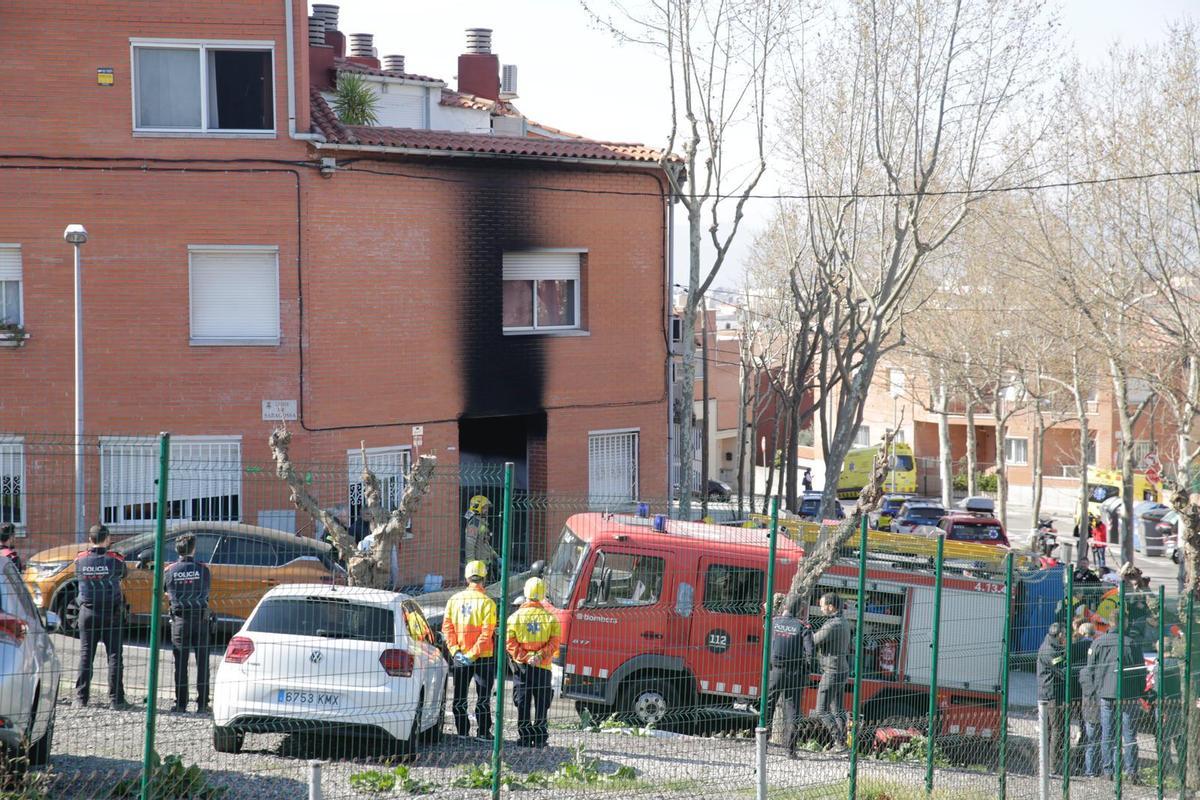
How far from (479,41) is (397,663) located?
24620 mm

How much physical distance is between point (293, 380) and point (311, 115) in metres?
4.26

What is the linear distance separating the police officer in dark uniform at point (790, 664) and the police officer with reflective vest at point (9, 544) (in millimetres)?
5700

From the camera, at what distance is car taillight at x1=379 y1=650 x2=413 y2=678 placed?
29.2 ft

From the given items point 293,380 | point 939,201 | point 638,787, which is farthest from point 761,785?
point 939,201

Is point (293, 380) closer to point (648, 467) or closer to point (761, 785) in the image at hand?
point (648, 467)

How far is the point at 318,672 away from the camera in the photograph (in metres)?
8.48

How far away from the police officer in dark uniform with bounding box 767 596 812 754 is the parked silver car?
18.1 ft

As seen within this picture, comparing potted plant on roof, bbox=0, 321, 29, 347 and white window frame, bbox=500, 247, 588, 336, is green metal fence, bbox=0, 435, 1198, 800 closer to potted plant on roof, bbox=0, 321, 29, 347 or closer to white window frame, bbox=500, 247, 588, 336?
potted plant on roof, bbox=0, 321, 29, 347

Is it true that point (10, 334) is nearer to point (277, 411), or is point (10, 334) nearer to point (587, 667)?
point (277, 411)

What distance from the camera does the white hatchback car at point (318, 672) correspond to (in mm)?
8469

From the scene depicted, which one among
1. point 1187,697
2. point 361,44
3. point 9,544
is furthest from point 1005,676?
point 361,44

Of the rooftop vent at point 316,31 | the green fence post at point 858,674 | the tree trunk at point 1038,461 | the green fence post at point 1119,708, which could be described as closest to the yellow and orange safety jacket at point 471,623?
the green fence post at point 858,674

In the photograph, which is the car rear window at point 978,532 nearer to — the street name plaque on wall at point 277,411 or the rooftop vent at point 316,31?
the street name plaque on wall at point 277,411

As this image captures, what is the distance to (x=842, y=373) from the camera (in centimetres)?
2605
